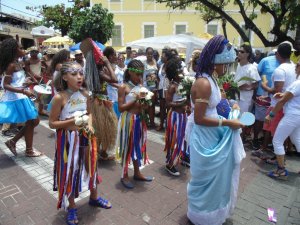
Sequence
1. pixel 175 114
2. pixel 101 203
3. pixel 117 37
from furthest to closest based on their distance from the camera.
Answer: pixel 117 37, pixel 175 114, pixel 101 203

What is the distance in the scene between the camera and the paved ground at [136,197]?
320 centimetres

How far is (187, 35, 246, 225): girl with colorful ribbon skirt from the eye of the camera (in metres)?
2.70

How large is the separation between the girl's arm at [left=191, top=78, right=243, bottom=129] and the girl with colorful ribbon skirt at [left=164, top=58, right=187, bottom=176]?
144 centimetres

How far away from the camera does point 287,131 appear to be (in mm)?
4191

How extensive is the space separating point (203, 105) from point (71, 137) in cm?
145

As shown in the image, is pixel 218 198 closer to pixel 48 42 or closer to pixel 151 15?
pixel 48 42

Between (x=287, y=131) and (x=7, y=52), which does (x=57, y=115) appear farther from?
(x=287, y=131)


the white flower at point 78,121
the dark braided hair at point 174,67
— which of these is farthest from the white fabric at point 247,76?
the white flower at point 78,121

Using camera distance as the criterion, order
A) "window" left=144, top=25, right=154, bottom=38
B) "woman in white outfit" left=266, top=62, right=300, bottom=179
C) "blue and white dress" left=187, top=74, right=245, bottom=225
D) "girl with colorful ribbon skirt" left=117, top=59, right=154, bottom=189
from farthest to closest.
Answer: "window" left=144, top=25, right=154, bottom=38, "woman in white outfit" left=266, top=62, right=300, bottom=179, "girl with colorful ribbon skirt" left=117, top=59, right=154, bottom=189, "blue and white dress" left=187, top=74, right=245, bottom=225

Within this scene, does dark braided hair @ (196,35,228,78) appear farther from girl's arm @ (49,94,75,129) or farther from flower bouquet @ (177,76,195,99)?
girl's arm @ (49,94,75,129)

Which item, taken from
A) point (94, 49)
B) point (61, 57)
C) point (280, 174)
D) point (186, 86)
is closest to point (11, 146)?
point (61, 57)

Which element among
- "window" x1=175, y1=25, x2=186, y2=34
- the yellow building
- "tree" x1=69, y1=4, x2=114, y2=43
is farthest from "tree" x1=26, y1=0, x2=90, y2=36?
"tree" x1=69, y1=4, x2=114, y2=43

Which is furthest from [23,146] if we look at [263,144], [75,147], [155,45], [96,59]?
[155,45]

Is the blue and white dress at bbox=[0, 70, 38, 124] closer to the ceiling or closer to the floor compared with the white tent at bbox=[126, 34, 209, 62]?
closer to the floor
